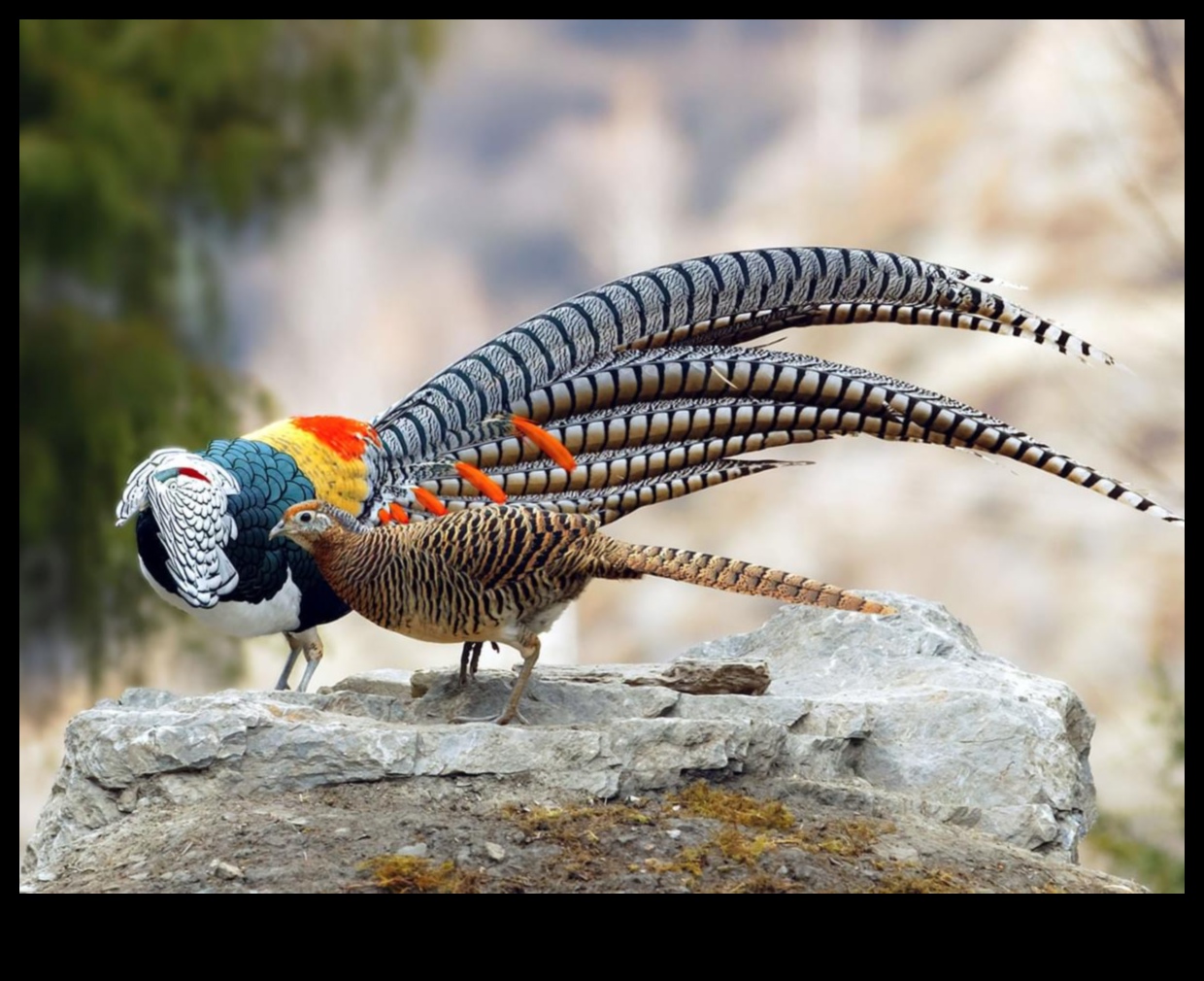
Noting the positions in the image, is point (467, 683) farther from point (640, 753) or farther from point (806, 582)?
point (806, 582)

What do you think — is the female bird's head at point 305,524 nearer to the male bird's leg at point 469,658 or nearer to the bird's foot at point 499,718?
the male bird's leg at point 469,658

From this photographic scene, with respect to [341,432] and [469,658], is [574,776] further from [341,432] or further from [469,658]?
[341,432]

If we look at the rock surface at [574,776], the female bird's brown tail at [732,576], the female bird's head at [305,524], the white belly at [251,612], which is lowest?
the rock surface at [574,776]

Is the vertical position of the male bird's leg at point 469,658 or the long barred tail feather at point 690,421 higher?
the long barred tail feather at point 690,421

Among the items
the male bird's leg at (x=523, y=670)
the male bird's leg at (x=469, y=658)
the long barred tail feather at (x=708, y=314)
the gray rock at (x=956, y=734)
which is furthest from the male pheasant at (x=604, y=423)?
the gray rock at (x=956, y=734)

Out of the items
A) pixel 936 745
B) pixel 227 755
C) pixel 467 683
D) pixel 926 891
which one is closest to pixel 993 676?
pixel 936 745

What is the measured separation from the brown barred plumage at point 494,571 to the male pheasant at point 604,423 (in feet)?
2.32

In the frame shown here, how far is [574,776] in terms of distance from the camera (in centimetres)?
502

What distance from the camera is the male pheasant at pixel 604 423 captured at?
19.0ft

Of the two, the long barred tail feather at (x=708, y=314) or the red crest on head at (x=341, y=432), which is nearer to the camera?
the long barred tail feather at (x=708, y=314)

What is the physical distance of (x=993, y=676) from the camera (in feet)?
20.3

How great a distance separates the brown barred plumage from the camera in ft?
16.6

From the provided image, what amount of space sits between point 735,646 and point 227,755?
8.41ft

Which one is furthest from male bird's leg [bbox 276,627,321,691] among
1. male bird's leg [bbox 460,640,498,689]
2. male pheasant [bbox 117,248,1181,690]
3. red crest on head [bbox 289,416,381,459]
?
male bird's leg [bbox 460,640,498,689]
